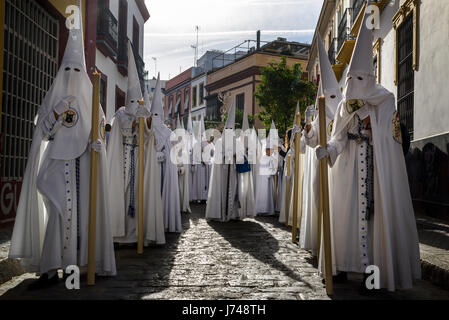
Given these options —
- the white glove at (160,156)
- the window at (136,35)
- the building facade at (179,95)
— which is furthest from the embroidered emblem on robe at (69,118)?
the building facade at (179,95)

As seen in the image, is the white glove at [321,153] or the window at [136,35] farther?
the window at [136,35]

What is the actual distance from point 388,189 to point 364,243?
0.54 meters

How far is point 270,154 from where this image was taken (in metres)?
11.2

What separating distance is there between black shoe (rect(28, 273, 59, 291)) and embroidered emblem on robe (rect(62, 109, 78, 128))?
55.7 inches

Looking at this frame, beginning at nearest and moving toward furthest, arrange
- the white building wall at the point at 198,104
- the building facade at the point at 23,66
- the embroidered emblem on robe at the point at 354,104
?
the embroidered emblem on robe at the point at 354,104, the building facade at the point at 23,66, the white building wall at the point at 198,104

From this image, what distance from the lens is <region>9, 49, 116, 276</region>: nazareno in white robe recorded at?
13.0 feet

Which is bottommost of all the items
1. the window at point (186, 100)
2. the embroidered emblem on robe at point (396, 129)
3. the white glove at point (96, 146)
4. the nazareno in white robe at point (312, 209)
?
the nazareno in white robe at point (312, 209)

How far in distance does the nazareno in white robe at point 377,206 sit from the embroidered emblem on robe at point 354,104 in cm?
4

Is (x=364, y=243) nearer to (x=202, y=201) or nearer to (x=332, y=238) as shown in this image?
(x=332, y=238)

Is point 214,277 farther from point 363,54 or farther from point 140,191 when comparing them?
point 363,54

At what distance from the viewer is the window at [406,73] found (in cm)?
970

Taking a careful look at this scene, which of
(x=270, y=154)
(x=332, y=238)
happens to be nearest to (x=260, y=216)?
(x=270, y=154)

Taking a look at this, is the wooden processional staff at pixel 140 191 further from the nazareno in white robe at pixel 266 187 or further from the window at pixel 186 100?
the window at pixel 186 100

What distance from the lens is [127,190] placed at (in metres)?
6.10
